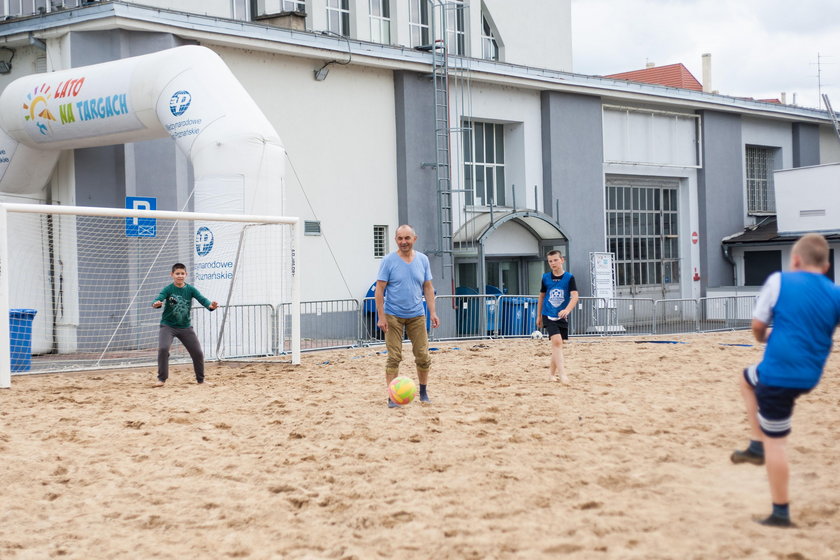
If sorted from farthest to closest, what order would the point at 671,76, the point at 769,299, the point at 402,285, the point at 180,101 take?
the point at 671,76
the point at 180,101
the point at 402,285
the point at 769,299

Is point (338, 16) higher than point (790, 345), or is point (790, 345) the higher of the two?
point (338, 16)

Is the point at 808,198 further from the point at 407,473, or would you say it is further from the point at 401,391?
the point at 407,473

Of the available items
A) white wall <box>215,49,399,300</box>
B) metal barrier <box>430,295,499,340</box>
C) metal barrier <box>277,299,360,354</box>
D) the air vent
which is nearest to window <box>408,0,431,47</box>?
white wall <box>215,49,399,300</box>

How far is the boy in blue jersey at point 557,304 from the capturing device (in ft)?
39.5

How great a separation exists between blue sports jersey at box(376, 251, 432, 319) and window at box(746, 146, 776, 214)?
2449 centimetres

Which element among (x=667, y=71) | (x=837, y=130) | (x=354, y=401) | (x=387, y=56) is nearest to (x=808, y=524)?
(x=354, y=401)

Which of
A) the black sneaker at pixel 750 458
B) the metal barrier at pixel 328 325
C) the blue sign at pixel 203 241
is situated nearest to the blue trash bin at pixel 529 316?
the metal barrier at pixel 328 325

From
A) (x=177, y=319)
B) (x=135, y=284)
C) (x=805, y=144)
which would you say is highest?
(x=805, y=144)

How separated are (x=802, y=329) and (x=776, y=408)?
1.57ft

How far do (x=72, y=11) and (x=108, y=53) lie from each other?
0.97 meters

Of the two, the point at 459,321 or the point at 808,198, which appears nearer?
the point at 459,321

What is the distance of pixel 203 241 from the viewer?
15.2 m

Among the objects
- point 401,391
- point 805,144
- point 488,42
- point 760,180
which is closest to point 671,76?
point 805,144

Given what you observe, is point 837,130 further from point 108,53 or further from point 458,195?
point 108,53
